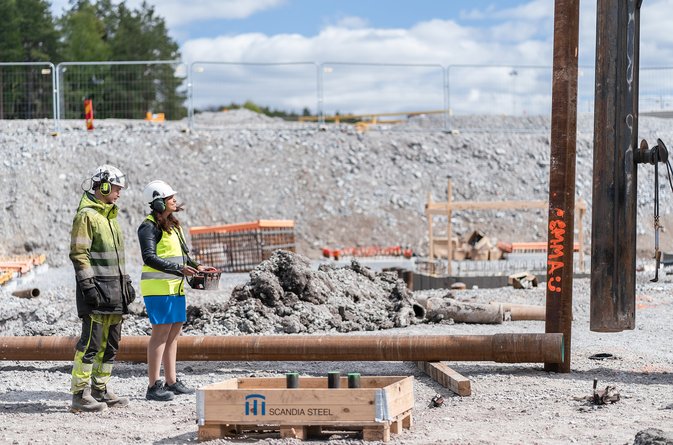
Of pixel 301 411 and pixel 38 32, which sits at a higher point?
pixel 38 32

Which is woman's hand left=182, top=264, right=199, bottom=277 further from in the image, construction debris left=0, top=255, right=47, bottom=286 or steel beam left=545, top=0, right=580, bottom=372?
construction debris left=0, top=255, right=47, bottom=286

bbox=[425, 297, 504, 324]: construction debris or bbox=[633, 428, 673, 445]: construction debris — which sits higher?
bbox=[633, 428, 673, 445]: construction debris

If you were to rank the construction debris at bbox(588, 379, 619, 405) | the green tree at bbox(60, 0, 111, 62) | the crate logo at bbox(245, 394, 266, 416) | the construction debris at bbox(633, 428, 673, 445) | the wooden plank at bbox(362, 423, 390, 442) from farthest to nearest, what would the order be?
the green tree at bbox(60, 0, 111, 62), the construction debris at bbox(588, 379, 619, 405), the crate logo at bbox(245, 394, 266, 416), the wooden plank at bbox(362, 423, 390, 442), the construction debris at bbox(633, 428, 673, 445)

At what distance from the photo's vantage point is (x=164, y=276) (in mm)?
8281

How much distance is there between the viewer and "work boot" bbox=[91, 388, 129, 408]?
8.19 m

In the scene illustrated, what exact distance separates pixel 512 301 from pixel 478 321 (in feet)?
10.4

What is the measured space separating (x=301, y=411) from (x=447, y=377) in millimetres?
2251

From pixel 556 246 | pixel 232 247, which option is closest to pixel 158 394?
pixel 556 246

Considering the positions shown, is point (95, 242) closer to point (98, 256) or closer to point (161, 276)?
point (98, 256)

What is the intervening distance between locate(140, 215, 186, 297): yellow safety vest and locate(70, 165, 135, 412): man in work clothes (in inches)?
6.0

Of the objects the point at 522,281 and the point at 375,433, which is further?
the point at 522,281

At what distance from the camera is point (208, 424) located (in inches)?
274

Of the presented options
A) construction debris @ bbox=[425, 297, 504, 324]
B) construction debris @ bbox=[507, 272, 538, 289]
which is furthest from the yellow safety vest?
construction debris @ bbox=[507, 272, 538, 289]

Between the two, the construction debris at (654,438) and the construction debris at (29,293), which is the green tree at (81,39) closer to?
the construction debris at (29,293)
